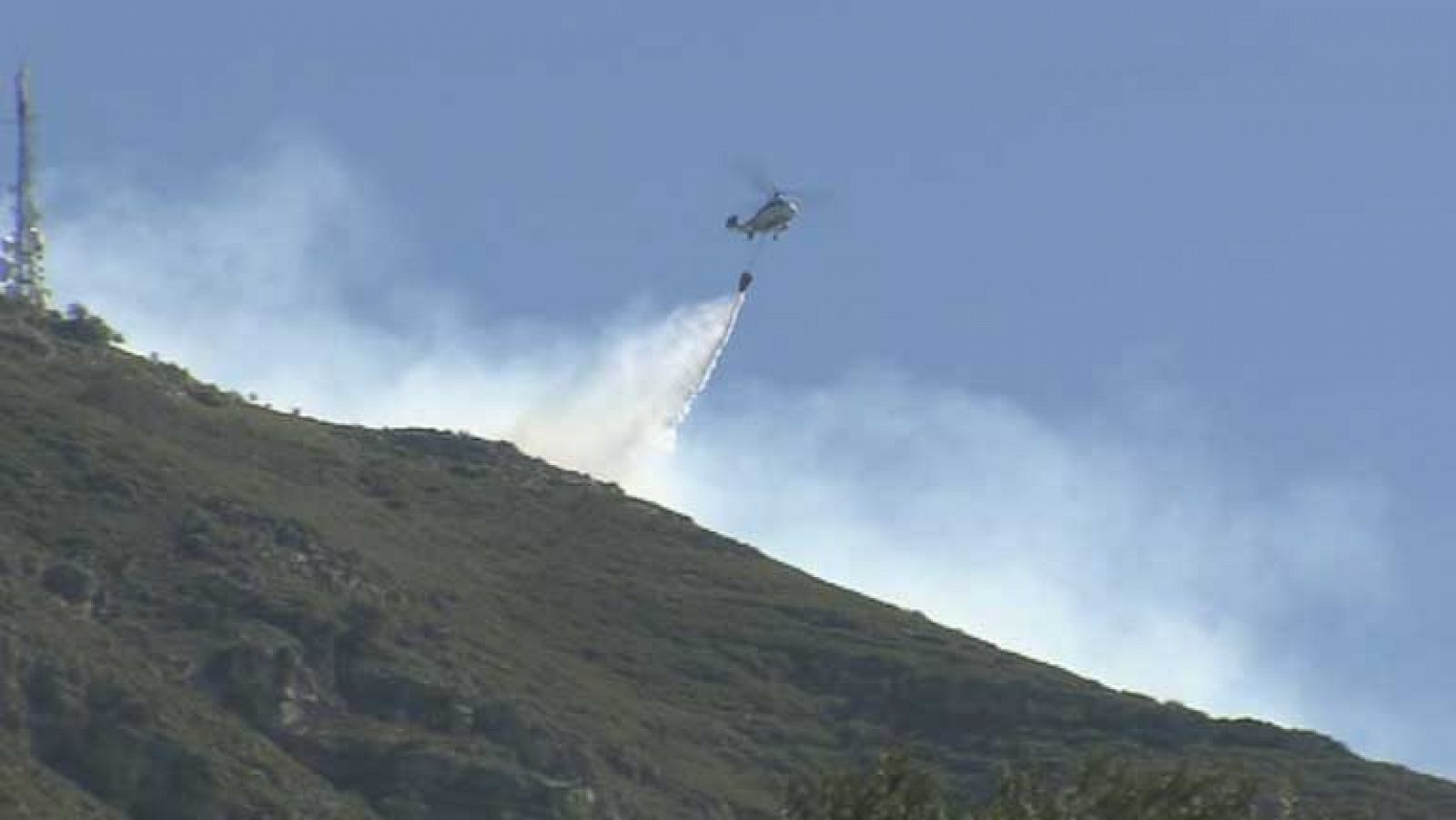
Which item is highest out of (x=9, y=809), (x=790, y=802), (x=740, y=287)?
(x=740, y=287)

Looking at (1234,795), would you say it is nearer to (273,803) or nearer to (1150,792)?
(1150,792)

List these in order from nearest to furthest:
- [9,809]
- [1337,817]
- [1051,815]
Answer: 1. [1051,815]
2. [1337,817]
3. [9,809]

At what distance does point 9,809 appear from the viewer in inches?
7156

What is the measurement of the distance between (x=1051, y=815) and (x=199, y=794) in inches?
4523

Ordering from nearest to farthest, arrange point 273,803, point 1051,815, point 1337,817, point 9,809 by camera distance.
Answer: point 1051,815, point 1337,817, point 9,809, point 273,803

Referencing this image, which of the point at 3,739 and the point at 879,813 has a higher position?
the point at 3,739

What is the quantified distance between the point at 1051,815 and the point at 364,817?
114m

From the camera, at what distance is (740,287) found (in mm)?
199625

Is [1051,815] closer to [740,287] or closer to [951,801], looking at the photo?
[951,801]

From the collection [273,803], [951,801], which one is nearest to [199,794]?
[273,803]

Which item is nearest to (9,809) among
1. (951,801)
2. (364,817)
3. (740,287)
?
(364,817)

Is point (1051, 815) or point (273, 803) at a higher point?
A: point (273, 803)

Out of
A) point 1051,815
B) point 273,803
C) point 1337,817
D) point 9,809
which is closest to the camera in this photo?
point 1051,815

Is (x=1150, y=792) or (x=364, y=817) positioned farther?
(x=364, y=817)
